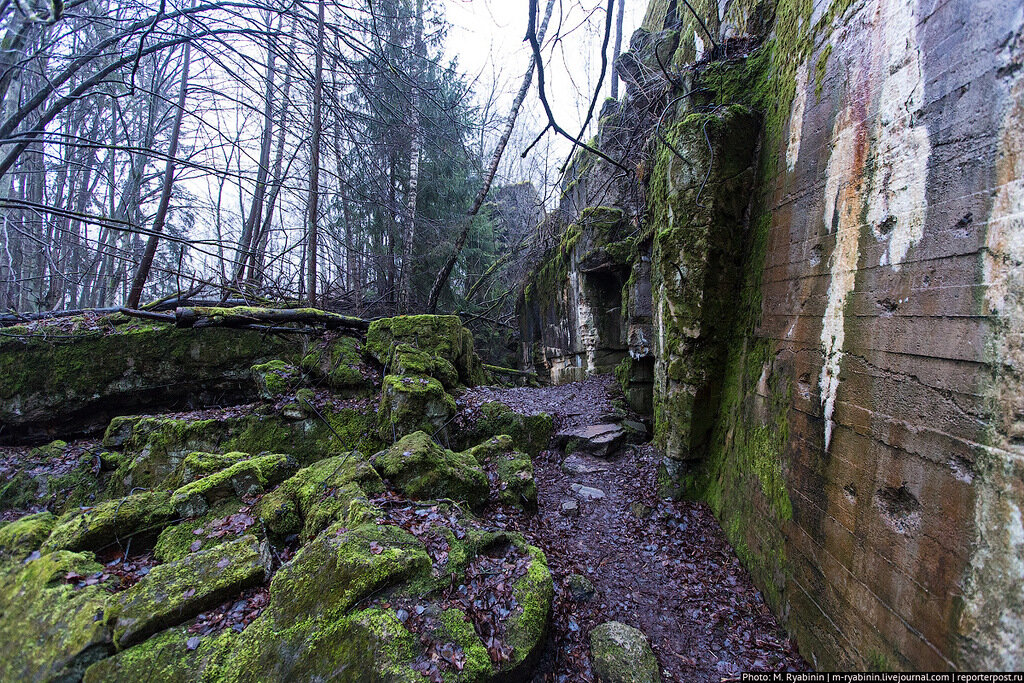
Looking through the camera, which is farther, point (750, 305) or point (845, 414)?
point (750, 305)

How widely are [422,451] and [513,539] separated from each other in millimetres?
1402

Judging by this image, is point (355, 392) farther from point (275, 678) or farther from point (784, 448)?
point (784, 448)

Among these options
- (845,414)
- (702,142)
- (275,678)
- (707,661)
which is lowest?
(707,661)

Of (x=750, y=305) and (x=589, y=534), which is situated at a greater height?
(x=750, y=305)

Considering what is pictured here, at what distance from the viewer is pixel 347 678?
7.54 feet

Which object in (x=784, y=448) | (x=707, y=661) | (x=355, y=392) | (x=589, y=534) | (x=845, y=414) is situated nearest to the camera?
(x=845, y=414)

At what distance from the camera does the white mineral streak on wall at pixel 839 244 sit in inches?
111

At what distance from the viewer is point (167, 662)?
237cm

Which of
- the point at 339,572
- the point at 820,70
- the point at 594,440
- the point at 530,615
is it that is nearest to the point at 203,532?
the point at 339,572

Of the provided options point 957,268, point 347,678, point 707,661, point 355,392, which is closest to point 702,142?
point 957,268

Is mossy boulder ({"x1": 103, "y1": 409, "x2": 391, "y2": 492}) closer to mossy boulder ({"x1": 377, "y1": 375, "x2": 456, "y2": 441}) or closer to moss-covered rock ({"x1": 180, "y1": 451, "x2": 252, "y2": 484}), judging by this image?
mossy boulder ({"x1": 377, "y1": 375, "x2": 456, "y2": 441})

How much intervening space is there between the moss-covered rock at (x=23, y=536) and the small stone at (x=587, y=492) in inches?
214

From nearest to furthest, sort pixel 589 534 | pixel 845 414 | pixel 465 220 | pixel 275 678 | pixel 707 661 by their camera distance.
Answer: pixel 275 678
pixel 845 414
pixel 707 661
pixel 589 534
pixel 465 220

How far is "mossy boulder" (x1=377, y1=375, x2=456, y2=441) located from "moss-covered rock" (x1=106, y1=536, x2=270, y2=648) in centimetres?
294
